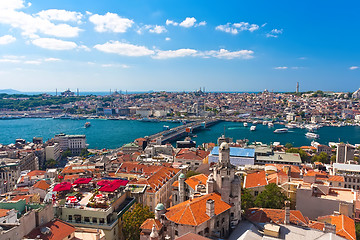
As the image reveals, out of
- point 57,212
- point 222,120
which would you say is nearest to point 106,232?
point 57,212

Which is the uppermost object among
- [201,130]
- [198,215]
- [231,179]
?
[231,179]

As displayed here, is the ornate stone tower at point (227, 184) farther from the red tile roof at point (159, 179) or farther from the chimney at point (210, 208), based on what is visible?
the red tile roof at point (159, 179)

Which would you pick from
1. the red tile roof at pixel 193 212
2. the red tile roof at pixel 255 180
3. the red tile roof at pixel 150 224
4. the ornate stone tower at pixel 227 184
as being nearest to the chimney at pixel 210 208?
the red tile roof at pixel 193 212

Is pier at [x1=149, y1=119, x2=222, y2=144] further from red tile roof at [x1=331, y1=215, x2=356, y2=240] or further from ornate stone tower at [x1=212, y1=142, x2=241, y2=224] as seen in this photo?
red tile roof at [x1=331, y1=215, x2=356, y2=240]

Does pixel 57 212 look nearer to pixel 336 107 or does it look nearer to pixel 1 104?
pixel 336 107

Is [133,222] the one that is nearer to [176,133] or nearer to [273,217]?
[273,217]

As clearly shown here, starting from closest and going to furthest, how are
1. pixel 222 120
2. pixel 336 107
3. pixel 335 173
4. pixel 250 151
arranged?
pixel 335 173 → pixel 250 151 → pixel 222 120 → pixel 336 107
